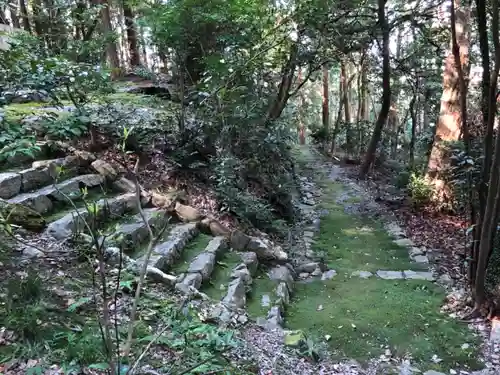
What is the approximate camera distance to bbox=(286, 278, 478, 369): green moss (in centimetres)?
354

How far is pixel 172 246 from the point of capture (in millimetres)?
4062

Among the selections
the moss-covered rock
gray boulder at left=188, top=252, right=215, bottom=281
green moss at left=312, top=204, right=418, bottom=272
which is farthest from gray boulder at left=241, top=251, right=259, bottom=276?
the moss-covered rock

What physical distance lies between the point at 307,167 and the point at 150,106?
761cm

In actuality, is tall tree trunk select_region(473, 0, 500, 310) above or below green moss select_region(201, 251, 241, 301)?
above

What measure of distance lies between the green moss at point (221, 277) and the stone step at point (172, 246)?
410mm

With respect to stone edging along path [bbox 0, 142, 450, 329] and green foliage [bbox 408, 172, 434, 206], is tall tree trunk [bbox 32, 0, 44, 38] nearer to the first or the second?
stone edging along path [bbox 0, 142, 450, 329]

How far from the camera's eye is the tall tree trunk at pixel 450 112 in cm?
711

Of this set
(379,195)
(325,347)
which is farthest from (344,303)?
(379,195)

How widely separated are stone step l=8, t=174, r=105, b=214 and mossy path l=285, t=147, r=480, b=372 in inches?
97.5

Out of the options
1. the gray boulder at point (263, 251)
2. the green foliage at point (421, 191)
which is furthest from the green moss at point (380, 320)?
the green foliage at point (421, 191)

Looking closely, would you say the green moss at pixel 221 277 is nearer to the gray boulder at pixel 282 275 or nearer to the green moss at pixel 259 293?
the green moss at pixel 259 293

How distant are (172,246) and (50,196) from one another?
1.24 metres

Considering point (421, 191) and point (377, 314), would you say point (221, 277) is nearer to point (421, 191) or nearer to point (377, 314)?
point (377, 314)

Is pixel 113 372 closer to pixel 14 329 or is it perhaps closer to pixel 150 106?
pixel 14 329
